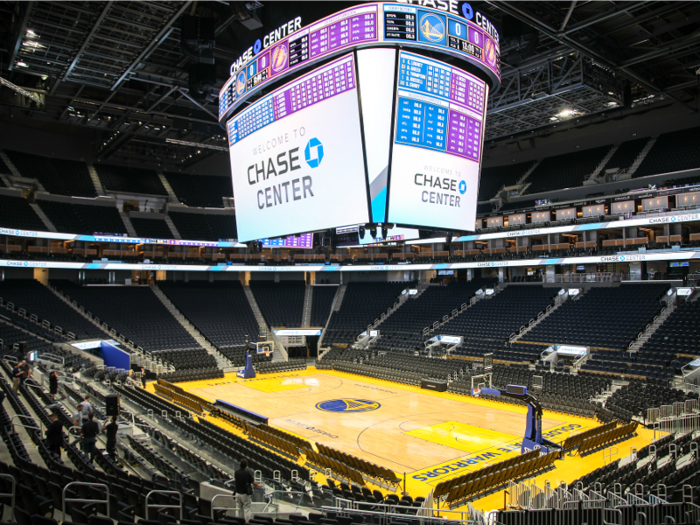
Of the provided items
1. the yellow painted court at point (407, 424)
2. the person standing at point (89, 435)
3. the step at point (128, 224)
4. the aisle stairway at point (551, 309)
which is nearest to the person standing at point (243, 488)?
the person standing at point (89, 435)

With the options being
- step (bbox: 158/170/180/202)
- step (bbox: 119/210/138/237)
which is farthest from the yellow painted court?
step (bbox: 158/170/180/202)

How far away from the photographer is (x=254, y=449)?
16359 mm

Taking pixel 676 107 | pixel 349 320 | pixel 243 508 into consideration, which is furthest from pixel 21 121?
pixel 676 107

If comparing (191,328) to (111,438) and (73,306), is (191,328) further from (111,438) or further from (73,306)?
(111,438)

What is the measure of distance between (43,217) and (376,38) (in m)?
37.1

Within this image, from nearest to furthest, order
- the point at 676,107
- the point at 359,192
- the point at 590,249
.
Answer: the point at 359,192 < the point at 590,249 < the point at 676,107

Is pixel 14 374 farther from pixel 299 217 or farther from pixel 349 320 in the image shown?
pixel 349 320

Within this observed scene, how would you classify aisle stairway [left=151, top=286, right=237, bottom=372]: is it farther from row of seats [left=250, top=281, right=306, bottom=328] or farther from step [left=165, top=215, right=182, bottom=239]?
row of seats [left=250, top=281, right=306, bottom=328]

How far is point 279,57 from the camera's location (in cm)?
1216

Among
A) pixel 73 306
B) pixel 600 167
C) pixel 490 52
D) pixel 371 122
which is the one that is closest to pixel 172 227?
pixel 73 306

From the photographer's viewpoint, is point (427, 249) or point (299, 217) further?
point (427, 249)

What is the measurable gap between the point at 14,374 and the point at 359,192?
570 inches

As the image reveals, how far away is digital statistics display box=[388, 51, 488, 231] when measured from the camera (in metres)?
10.5

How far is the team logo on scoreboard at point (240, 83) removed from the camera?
13211 mm
